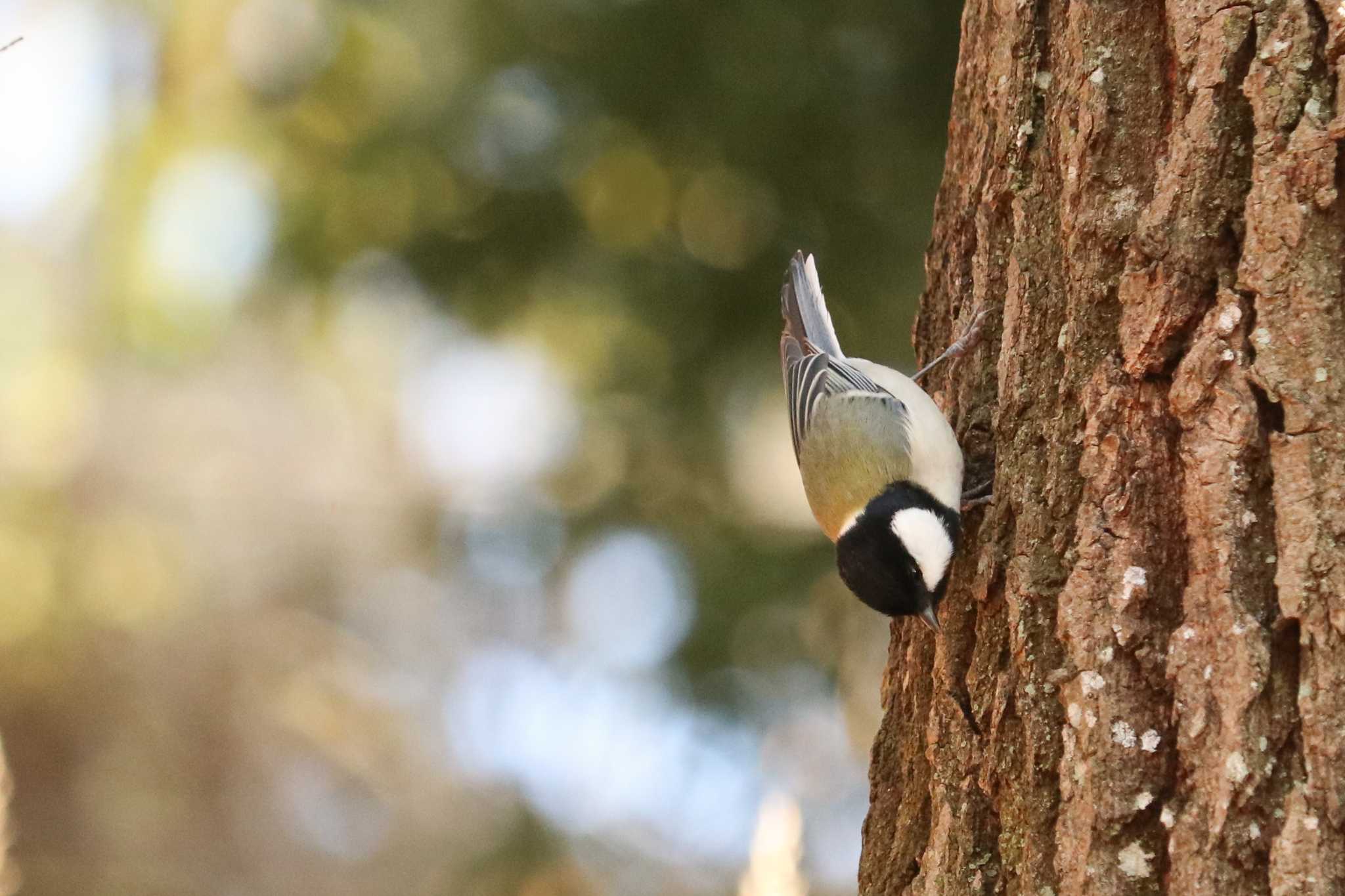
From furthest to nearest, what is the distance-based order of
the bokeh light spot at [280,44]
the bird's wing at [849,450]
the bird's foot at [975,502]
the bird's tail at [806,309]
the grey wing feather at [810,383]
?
the bokeh light spot at [280,44], the bird's tail at [806,309], the grey wing feather at [810,383], the bird's wing at [849,450], the bird's foot at [975,502]

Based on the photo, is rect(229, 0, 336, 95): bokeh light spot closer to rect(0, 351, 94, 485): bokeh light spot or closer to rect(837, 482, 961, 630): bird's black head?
rect(0, 351, 94, 485): bokeh light spot

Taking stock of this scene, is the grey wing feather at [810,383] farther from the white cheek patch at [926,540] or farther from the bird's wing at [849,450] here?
the white cheek patch at [926,540]

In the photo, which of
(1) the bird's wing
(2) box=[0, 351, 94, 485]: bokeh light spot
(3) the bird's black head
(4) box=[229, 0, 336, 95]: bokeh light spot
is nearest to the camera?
(3) the bird's black head

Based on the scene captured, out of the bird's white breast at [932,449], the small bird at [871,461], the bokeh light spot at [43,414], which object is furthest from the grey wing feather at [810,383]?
the bokeh light spot at [43,414]

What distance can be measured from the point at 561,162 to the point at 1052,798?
2306mm

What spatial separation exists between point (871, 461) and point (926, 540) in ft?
1.57

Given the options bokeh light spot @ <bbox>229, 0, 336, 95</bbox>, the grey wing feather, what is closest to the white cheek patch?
the grey wing feather

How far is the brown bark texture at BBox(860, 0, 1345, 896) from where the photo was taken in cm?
126

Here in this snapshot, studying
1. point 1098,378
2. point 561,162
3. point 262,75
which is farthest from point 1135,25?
point 262,75

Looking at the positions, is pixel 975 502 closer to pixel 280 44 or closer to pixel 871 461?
pixel 871 461

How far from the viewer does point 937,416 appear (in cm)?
218

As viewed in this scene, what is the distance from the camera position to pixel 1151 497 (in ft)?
4.84

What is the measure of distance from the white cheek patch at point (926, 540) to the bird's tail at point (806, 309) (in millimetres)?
692

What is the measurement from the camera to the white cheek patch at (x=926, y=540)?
1.94m
